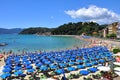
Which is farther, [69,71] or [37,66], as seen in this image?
[37,66]

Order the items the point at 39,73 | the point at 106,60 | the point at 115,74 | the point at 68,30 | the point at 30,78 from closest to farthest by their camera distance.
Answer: the point at 115,74
the point at 30,78
the point at 39,73
the point at 106,60
the point at 68,30

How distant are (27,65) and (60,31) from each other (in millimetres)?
166560

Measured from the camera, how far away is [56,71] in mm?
24859

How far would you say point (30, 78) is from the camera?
23531 millimetres

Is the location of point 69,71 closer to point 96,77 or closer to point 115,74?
point 96,77

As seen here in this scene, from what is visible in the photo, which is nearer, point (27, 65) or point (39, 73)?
point (39, 73)

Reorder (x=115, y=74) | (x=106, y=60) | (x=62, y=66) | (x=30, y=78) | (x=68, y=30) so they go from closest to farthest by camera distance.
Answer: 1. (x=115, y=74)
2. (x=30, y=78)
3. (x=62, y=66)
4. (x=106, y=60)
5. (x=68, y=30)

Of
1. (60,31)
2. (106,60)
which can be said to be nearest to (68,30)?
(60,31)

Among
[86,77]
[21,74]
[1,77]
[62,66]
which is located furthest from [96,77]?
[1,77]

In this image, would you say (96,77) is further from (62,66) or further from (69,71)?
(62,66)

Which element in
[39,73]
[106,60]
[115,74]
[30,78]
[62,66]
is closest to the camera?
[115,74]

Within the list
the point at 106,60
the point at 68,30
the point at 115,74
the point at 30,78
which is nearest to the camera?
the point at 115,74

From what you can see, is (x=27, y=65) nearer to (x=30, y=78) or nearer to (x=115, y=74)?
(x=30, y=78)

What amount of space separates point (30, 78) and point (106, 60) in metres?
13.2
